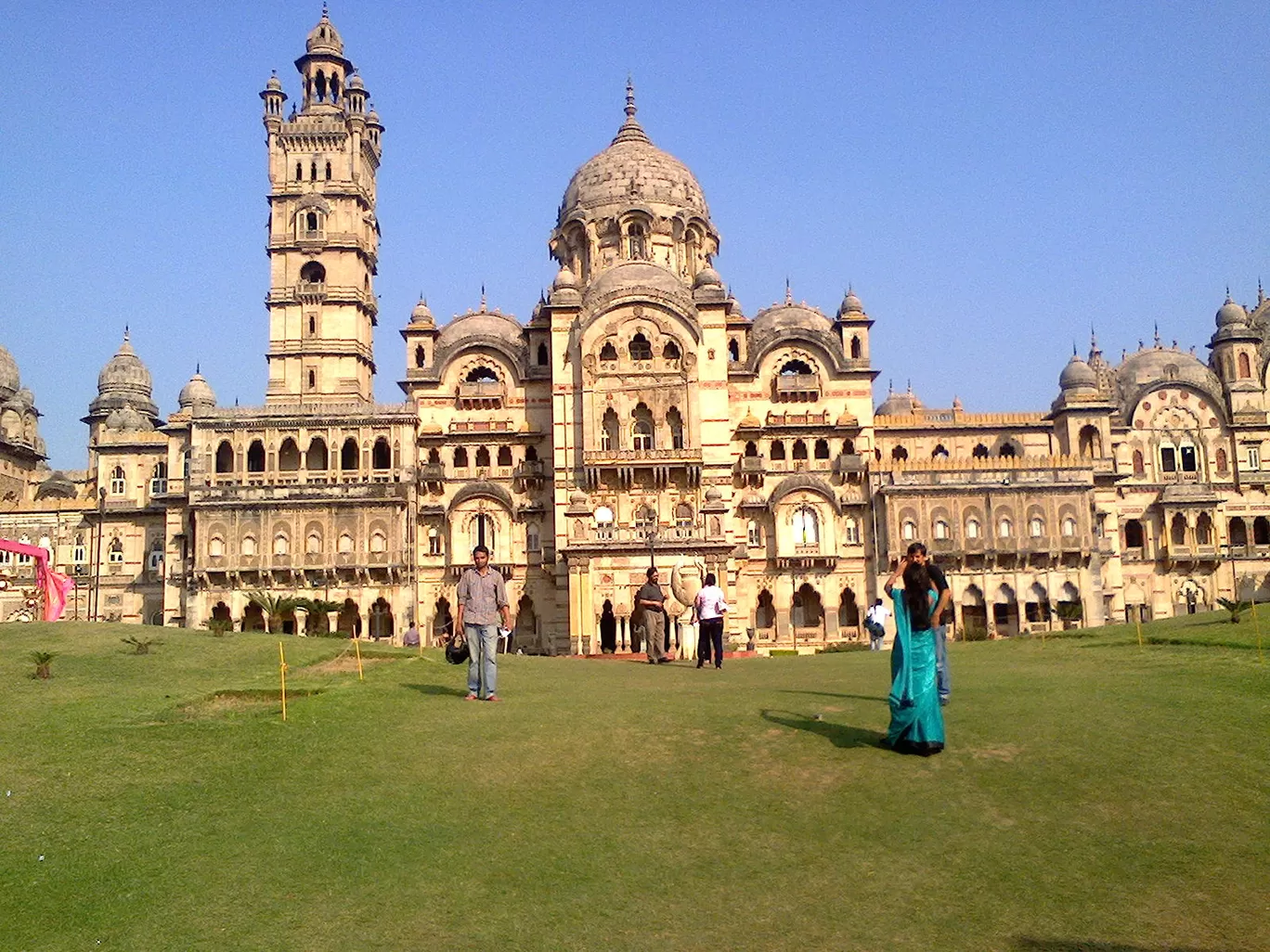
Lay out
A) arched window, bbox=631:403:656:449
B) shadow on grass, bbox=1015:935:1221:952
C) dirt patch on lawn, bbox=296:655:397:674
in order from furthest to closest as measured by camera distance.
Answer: arched window, bbox=631:403:656:449 < dirt patch on lawn, bbox=296:655:397:674 < shadow on grass, bbox=1015:935:1221:952

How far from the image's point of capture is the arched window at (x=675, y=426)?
49.6 metres

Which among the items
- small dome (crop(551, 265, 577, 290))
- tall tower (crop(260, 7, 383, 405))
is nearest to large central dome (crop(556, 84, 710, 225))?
small dome (crop(551, 265, 577, 290))

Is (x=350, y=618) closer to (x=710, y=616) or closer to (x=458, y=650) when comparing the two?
(x=710, y=616)

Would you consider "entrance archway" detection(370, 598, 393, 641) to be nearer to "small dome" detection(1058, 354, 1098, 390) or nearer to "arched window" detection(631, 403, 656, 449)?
"arched window" detection(631, 403, 656, 449)

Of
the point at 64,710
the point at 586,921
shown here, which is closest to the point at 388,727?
the point at 64,710

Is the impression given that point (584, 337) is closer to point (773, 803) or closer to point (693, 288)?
point (693, 288)

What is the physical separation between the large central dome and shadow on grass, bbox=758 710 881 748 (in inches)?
1781

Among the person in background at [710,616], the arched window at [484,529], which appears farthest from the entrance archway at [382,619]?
the person in background at [710,616]

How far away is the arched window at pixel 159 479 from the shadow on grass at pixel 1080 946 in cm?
5739

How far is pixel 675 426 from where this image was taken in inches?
1962

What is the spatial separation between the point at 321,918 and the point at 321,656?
13.9m

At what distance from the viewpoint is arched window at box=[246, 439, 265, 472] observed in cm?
5106

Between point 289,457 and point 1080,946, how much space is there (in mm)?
47368

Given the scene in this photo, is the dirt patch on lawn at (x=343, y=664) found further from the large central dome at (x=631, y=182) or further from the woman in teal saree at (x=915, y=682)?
the large central dome at (x=631, y=182)
